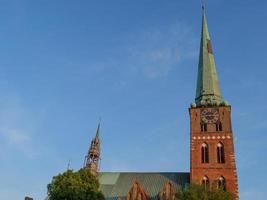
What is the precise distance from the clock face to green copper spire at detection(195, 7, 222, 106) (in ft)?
4.30

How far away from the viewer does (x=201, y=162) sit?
53031 millimetres

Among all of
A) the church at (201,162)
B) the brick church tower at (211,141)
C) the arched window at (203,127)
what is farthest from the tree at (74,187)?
the arched window at (203,127)

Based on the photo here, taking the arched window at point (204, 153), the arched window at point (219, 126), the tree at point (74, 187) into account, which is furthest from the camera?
the arched window at point (219, 126)

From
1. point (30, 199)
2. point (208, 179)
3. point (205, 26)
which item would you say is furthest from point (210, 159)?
point (30, 199)

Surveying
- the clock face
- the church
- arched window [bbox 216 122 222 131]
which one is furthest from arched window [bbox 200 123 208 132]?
arched window [bbox 216 122 222 131]

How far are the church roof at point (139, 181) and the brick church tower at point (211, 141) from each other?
170 inches

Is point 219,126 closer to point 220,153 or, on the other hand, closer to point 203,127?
point 203,127

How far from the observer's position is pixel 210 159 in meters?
52.8

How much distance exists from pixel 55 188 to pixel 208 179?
69.6 ft

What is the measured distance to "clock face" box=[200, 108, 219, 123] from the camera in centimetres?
5594

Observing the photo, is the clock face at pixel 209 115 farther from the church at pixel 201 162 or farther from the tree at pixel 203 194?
the tree at pixel 203 194

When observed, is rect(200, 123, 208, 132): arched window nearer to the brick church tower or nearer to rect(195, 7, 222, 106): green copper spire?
the brick church tower

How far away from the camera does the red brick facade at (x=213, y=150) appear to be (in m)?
51.4

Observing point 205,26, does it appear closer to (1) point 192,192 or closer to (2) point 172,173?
(2) point 172,173
